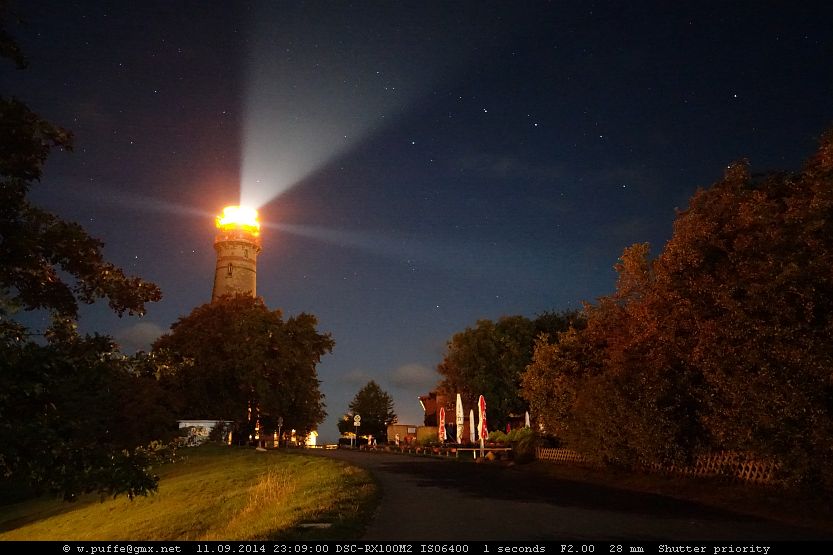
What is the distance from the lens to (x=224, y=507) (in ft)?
73.9

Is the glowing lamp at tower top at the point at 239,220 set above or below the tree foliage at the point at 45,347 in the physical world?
above

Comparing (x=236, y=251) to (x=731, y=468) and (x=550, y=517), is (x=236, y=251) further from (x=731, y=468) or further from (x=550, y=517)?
(x=550, y=517)

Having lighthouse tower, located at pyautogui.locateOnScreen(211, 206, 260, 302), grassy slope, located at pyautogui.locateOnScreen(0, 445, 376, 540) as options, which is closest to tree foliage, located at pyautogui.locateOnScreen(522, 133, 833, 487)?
grassy slope, located at pyautogui.locateOnScreen(0, 445, 376, 540)

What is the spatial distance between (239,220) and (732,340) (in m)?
64.4

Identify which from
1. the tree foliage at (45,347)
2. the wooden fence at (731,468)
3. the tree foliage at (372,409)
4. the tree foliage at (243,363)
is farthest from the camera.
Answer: the tree foliage at (372,409)

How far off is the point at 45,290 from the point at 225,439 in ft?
141

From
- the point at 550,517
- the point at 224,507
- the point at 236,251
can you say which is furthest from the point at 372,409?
the point at 550,517

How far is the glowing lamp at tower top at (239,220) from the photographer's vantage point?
234ft

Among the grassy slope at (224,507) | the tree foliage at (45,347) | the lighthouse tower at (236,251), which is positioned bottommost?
the grassy slope at (224,507)

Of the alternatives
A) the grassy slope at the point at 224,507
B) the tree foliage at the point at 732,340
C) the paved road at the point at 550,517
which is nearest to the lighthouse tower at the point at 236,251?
the grassy slope at the point at 224,507

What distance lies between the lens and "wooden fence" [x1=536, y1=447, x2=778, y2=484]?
1591 cm

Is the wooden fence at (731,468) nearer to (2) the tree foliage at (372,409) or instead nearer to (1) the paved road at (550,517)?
(1) the paved road at (550,517)

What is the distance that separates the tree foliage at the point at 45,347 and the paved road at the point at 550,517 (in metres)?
4.69

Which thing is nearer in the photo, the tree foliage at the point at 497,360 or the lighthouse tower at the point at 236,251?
the tree foliage at the point at 497,360
